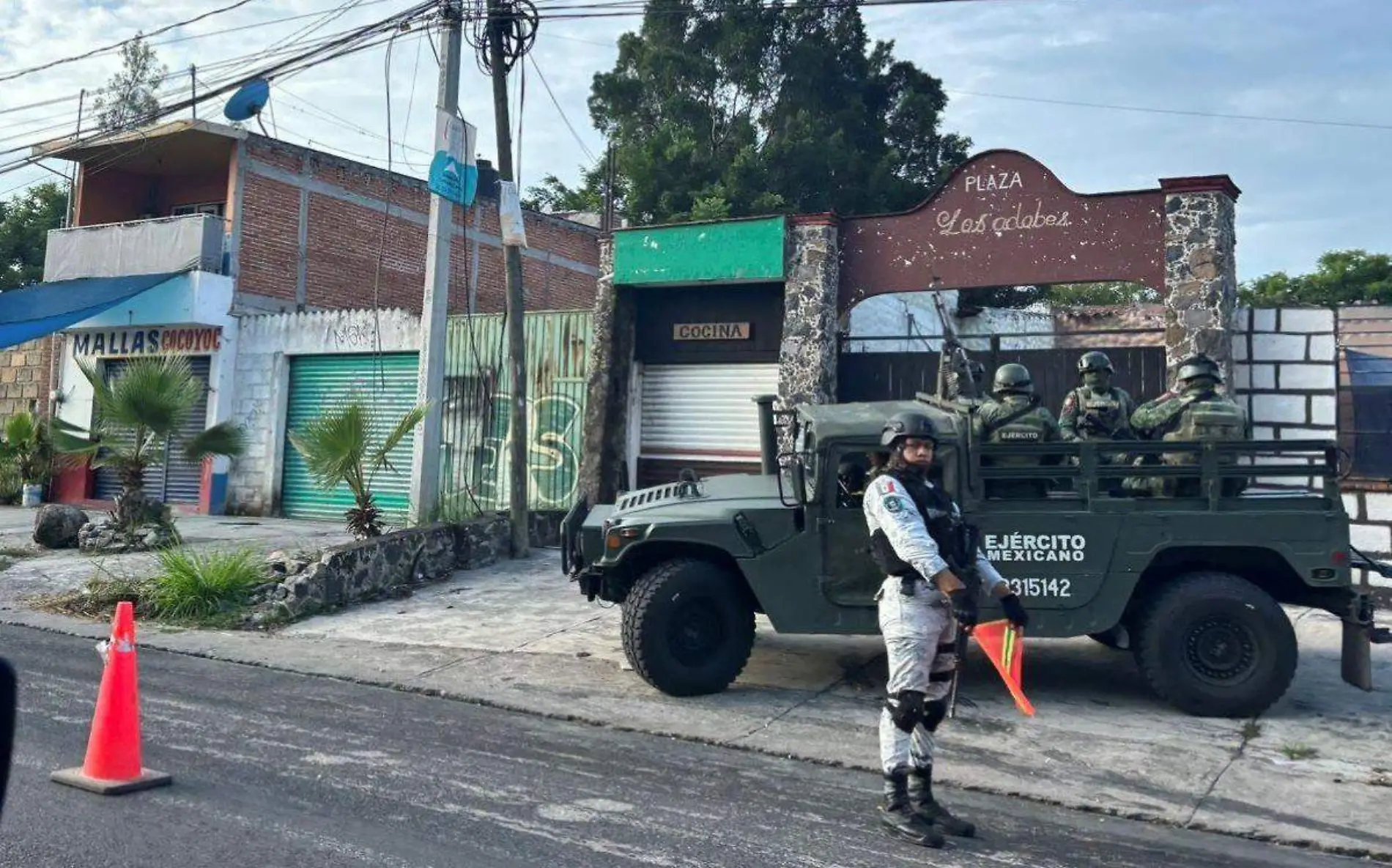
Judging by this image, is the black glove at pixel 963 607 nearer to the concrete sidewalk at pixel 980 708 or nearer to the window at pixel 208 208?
the concrete sidewalk at pixel 980 708

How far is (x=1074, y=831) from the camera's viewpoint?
15.6 feet

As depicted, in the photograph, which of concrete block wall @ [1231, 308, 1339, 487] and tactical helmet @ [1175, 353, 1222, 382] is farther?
concrete block wall @ [1231, 308, 1339, 487]

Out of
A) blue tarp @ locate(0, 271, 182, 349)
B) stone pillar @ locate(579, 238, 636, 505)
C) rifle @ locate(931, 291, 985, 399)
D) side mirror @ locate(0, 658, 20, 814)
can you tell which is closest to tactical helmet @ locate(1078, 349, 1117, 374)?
rifle @ locate(931, 291, 985, 399)

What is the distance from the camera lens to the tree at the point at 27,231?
2970 centimetres

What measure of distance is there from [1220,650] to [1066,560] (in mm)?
1024

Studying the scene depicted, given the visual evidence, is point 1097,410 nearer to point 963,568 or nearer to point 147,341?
point 963,568

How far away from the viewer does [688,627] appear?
695 cm

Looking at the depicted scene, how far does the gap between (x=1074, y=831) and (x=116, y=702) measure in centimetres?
425

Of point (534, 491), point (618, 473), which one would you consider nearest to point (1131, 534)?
point (618, 473)

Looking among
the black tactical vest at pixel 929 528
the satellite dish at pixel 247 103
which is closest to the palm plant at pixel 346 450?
the black tactical vest at pixel 929 528

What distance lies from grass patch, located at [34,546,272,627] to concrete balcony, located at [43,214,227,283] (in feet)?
30.6

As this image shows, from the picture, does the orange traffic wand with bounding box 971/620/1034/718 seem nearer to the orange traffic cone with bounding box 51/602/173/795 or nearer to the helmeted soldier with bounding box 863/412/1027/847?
the helmeted soldier with bounding box 863/412/1027/847

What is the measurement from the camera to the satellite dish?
1864 cm

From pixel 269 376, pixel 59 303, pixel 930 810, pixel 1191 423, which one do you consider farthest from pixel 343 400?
pixel 930 810
